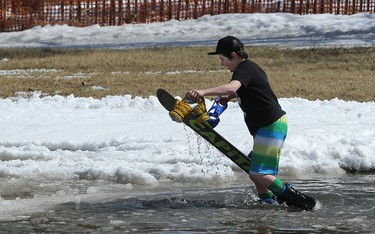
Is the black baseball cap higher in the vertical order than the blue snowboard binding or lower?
higher

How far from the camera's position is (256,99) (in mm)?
7867

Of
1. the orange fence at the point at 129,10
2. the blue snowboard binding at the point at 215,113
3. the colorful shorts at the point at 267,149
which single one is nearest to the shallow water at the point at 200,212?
the colorful shorts at the point at 267,149

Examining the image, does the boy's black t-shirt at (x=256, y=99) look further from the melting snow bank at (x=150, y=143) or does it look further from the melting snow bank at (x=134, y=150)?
the melting snow bank at (x=134, y=150)

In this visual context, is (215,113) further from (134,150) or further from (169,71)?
(169,71)

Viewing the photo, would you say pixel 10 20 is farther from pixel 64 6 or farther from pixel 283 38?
pixel 283 38

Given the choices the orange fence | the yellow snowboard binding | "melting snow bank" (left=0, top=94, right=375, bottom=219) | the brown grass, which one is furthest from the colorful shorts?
the orange fence

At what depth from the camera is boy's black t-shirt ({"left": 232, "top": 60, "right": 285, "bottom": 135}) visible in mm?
7848

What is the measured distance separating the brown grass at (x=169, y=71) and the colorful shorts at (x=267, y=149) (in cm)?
843

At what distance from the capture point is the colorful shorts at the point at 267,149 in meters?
7.84

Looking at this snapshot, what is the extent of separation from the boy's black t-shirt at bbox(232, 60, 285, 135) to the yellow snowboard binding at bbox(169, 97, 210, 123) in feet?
1.19

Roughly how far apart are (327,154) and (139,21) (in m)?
26.1

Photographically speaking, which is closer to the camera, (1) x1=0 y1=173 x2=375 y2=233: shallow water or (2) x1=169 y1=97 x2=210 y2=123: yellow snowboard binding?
(1) x1=0 y1=173 x2=375 y2=233: shallow water

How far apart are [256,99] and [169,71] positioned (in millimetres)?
13467

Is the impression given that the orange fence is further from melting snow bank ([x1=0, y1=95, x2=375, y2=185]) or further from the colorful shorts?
the colorful shorts
